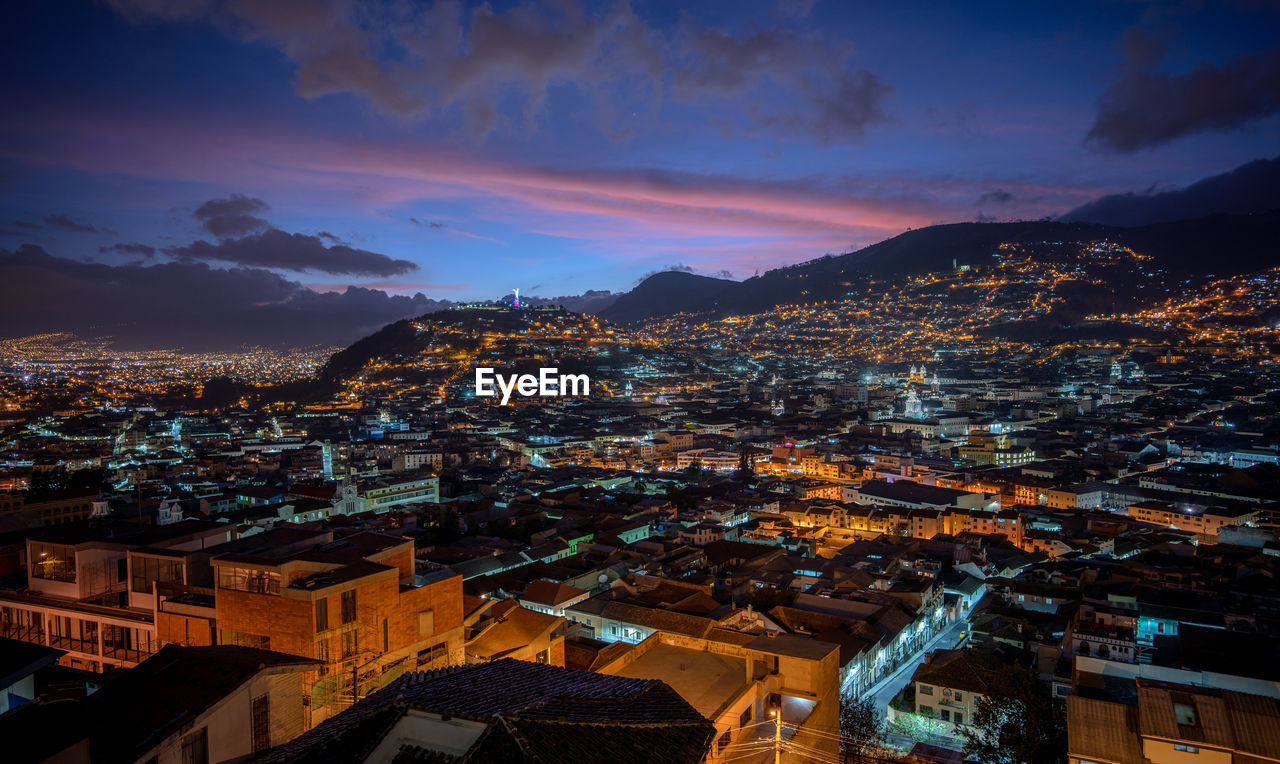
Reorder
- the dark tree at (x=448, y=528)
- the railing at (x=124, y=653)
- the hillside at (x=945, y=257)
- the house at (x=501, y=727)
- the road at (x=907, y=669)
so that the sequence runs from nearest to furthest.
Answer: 1. the house at (x=501, y=727)
2. the railing at (x=124, y=653)
3. the road at (x=907, y=669)
4. the dark tree at (x=448, y=528)
5. the hillside at (x=945, y=257)

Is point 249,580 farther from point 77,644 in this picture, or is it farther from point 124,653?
point 77,644

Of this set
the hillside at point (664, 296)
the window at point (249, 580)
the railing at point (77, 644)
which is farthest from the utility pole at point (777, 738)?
the hillside at point (664, 296)

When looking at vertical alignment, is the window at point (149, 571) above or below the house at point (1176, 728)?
above

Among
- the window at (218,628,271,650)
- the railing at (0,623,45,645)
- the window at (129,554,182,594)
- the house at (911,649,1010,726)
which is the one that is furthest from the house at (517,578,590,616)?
the window at (218,628,271,650)

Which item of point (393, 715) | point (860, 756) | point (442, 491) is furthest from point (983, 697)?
point (442, 491)

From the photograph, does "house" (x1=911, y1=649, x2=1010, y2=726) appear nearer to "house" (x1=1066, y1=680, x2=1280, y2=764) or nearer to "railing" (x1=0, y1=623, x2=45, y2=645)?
"house" (x1=1066, y1=680, x2=1280, y2=764)

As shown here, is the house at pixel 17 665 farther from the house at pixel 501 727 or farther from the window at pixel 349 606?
the house at pixel 501 727

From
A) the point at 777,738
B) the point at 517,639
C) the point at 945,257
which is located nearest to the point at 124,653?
the point at 517,639
